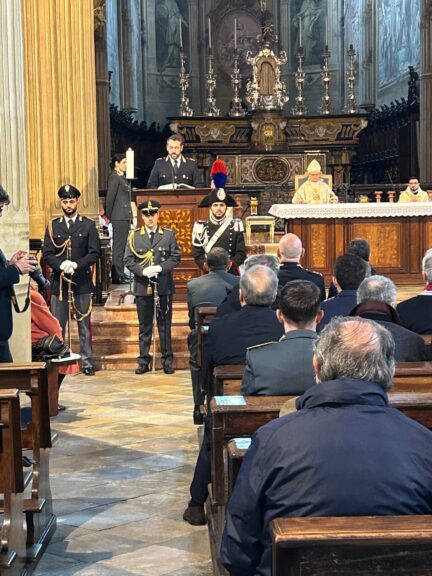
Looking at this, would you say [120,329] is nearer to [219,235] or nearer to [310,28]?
[219,235]

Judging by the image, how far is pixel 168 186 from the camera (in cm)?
1287

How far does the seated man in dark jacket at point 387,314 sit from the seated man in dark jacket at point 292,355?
1099mm

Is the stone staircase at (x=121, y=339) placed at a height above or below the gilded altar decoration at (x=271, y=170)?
below

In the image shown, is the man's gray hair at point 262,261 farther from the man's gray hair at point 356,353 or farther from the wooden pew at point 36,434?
the man's gray hair at point 356,353

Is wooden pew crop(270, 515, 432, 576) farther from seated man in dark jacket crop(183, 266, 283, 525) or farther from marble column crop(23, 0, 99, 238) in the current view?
marble column crop(23, 0, 99, 238)

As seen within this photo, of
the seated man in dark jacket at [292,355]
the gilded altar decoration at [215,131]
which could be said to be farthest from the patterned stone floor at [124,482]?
the gilded altar decoration at [215,131]

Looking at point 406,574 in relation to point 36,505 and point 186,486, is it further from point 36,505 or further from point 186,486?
point 186,486

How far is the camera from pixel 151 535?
18.0 ft

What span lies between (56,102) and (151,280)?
13.3 ft

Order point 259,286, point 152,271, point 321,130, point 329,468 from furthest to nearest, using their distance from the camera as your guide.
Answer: point 321,130 → point 152,271 → point 259,286 → point 329,468

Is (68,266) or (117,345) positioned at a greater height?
(68,266)

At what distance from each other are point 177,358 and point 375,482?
28.5ft

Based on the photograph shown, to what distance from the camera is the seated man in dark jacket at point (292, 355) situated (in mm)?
4379

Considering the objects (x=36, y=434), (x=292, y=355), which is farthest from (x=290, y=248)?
(x=292, y=355)
